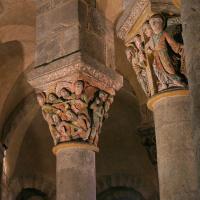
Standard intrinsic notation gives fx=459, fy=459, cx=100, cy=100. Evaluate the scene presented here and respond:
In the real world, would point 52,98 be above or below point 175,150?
above

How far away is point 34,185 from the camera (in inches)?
371

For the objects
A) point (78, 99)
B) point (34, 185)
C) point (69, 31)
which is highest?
point (69, 31)

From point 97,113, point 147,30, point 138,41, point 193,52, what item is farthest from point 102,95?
point 193,52

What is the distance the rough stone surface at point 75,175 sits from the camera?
485cm

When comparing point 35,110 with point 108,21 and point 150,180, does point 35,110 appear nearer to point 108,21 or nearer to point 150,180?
point 150,180

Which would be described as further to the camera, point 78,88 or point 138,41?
point 78,88

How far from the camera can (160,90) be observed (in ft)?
13.6

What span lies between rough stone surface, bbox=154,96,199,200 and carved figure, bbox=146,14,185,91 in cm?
16

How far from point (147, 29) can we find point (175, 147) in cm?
117

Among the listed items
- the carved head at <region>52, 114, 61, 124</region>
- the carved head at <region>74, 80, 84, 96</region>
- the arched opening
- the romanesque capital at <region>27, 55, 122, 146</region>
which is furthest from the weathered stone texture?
the arched opening

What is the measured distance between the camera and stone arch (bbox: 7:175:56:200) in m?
9.11

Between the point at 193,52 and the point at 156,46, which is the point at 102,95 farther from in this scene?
the point at 193,52

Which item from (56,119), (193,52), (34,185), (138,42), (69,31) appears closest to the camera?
(193,52)

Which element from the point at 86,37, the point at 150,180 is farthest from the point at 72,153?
the point at 150,180
